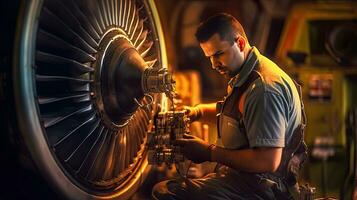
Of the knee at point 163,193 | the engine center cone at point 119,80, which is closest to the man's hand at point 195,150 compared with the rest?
the knee at point 163,193

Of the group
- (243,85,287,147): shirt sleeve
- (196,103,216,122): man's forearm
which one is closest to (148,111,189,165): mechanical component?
(196,103,216,122): man's forearm

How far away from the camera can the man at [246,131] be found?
1727mm

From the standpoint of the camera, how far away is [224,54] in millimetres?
1822

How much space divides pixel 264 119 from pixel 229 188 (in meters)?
0.30

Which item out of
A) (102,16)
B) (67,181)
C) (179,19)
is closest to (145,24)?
(102,16)

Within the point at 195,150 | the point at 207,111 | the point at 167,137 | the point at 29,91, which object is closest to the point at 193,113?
the point at 207,111

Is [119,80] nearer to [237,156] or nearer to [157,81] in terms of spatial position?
[157,81]

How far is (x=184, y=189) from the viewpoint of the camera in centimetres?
189

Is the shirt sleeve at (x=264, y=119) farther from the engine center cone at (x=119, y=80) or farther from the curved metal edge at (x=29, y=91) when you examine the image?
the curved metal edge at (x=29, y=91)

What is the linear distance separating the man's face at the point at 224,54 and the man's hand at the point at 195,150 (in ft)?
0.87

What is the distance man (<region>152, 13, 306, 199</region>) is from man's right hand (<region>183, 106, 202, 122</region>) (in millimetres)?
243

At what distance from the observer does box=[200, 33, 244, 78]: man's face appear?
1800mm

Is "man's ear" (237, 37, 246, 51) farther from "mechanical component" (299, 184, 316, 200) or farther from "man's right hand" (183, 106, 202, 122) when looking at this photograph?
"mechanical component" (299, 184, 316, 200)

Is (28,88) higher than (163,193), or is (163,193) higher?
(28,88)
